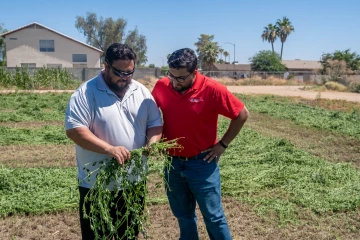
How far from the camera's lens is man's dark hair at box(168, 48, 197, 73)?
10.2 ft

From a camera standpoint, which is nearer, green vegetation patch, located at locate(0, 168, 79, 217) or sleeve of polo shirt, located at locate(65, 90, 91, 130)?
sleeve of polo shirt, located at locate(65, 90, 91, 130)

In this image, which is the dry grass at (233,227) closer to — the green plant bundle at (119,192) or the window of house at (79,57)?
the green plant bundle at (119,192)

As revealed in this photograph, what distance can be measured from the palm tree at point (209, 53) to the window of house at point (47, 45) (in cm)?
3083

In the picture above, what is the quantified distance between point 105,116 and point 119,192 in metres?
0.61

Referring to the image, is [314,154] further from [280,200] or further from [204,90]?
[204,90]

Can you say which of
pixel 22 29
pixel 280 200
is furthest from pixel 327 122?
pixel 22 29

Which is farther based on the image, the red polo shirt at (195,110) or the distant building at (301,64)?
the distant building at (301,64)

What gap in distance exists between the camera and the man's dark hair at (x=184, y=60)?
3.10m

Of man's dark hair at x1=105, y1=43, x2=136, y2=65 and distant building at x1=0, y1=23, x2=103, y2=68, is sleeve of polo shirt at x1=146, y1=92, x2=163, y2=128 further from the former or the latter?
distant building at x1=0, y1=23, x2=103, y2=68

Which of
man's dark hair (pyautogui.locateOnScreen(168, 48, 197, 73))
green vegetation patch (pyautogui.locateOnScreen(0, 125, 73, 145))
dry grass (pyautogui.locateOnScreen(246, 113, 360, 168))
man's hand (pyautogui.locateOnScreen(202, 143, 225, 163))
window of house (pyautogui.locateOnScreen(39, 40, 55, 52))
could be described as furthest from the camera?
window of house (pyautogui.locateOnScreen(39, 40, 55, 52))

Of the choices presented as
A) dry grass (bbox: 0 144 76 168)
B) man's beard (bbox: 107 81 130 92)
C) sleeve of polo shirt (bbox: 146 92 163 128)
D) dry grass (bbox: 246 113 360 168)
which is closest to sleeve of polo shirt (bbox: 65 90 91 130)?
man's beard (bbox: 107 81 130 92)

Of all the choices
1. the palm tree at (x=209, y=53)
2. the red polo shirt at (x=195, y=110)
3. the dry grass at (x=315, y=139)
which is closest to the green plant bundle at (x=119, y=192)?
the red polo shirt at (x=195, y=110)

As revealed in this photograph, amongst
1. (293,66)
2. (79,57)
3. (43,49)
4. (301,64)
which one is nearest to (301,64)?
(301,64)

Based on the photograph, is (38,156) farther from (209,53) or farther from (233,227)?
(209,53)
